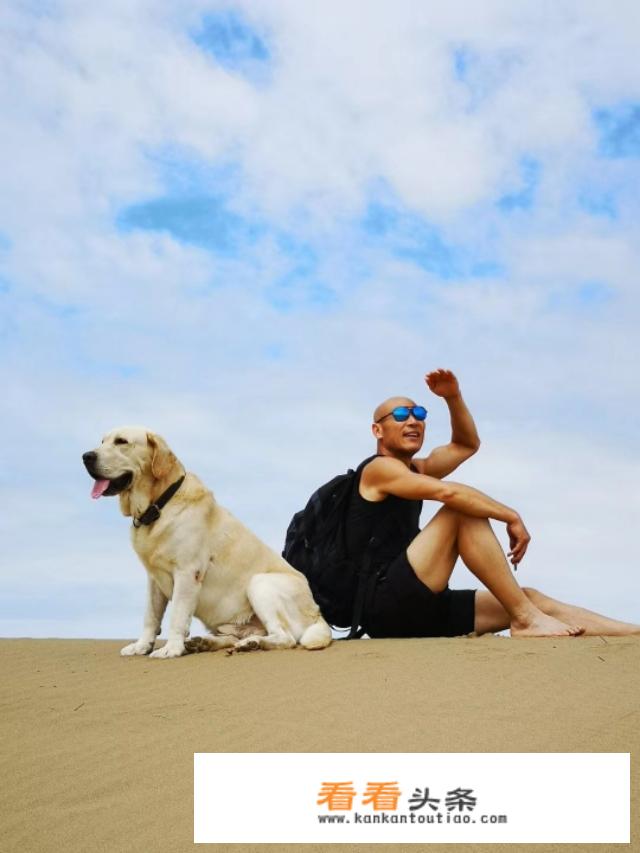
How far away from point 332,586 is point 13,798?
4.28 m

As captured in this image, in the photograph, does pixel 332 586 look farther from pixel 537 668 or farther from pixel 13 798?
pixel 13 798

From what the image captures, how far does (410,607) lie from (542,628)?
1.11 m

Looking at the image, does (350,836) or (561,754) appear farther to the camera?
(561,754)

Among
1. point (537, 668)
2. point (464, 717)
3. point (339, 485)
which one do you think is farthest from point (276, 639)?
point (464, 717)

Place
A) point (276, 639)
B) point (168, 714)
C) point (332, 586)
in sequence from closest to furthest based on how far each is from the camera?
point (168, 714) < point (276, 639) < point (332, 586)

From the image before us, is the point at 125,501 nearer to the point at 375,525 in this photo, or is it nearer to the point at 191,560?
the point at 191,560

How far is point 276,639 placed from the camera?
24.8ft

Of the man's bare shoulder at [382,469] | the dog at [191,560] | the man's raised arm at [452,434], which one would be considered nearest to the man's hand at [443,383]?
the man's raised arm at [452,434]

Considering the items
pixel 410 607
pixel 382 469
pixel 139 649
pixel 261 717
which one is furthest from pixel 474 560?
pixel 261 717

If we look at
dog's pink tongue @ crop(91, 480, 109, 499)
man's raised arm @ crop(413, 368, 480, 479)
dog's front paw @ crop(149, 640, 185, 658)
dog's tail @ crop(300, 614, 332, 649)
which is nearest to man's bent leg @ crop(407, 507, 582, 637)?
dog's tail @ crop(300, 614, 332, 649)

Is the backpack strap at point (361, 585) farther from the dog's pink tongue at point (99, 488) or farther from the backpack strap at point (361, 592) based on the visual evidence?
the dog's pink tongue at point (99, 488)

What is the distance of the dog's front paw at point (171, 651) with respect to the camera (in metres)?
7.52

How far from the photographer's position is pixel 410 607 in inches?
315

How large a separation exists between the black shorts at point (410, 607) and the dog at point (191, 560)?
549 millimetres
